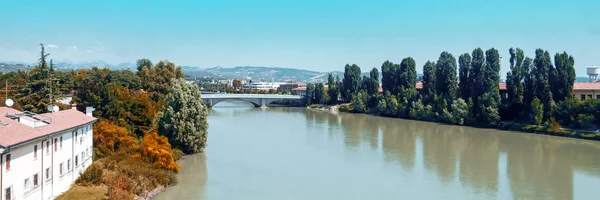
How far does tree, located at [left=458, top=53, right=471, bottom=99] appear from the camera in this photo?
33250 millimetres

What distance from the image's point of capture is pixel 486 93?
3062 centimetres

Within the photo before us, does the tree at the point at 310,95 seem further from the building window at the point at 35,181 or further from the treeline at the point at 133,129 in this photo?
the building window at the point at 35,181

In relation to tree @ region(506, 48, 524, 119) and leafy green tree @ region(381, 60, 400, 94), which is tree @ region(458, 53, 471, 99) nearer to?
tree @ region(506, 48, 524, 119)

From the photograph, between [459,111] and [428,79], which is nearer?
[459,111]

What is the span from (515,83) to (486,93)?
66.7 inches

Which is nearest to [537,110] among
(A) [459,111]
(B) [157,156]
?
(A) [459,111]

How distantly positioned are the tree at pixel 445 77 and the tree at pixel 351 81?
12.6m

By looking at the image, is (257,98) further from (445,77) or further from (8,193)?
(8,193)

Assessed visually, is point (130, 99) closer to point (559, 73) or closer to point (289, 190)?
point (289, 190)

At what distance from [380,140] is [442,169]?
7.74 meters

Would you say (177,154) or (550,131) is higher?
(550,131)

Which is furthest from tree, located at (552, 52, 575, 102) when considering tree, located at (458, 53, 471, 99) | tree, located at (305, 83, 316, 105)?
tree, located at (305, 83, 316, 105)

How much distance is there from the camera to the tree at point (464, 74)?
33250 millimetres

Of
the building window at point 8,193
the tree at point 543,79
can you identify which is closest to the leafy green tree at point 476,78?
the tree at point 543,79
